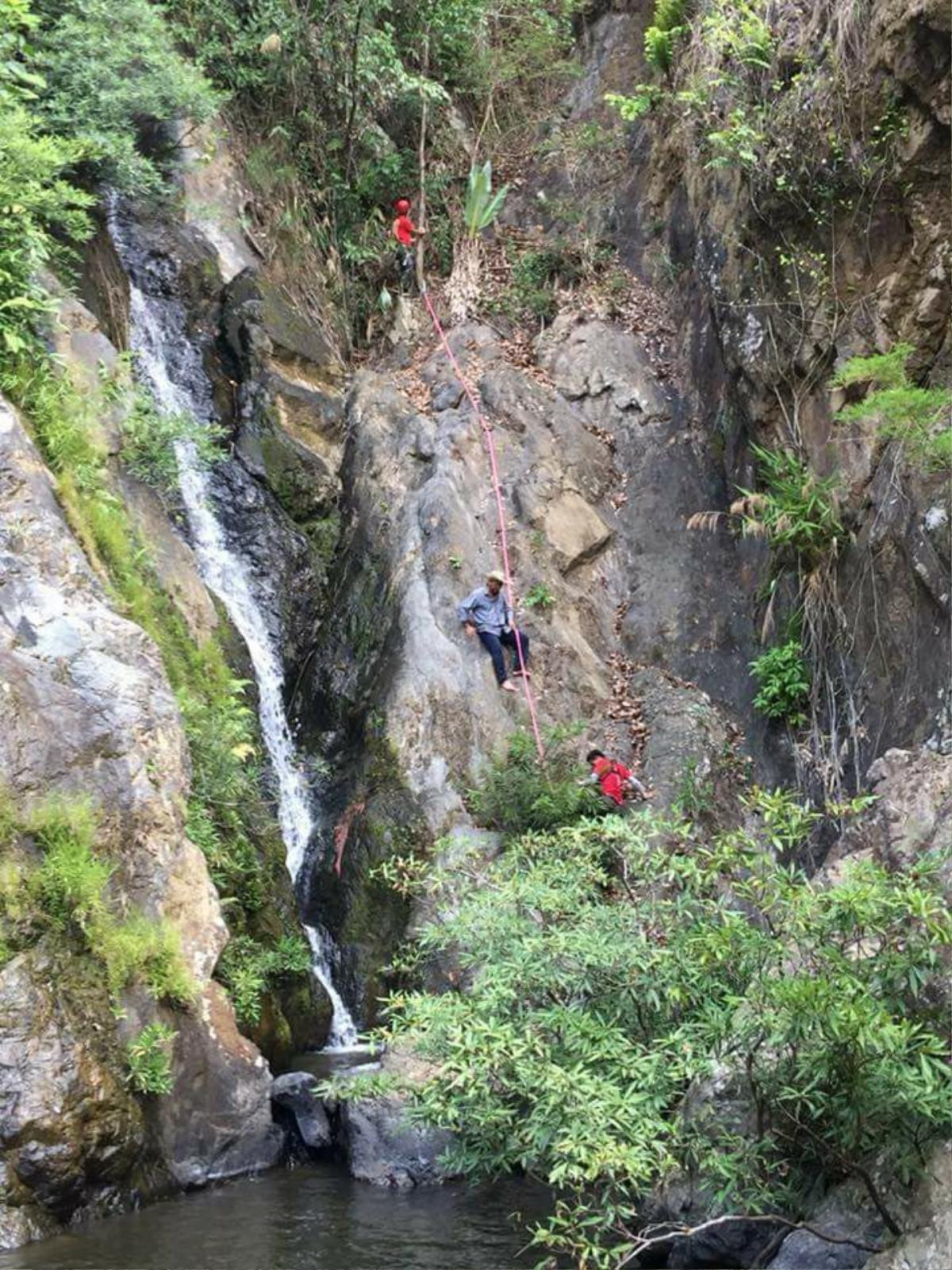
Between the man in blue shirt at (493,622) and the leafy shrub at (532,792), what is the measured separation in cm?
94

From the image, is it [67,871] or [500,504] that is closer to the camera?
[67,871]

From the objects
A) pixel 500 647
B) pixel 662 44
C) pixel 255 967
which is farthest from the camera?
pixel 662 44

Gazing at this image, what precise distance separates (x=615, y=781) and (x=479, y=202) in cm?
973

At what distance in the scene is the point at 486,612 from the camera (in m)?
12.4

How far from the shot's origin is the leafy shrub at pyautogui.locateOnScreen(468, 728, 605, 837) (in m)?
10.9

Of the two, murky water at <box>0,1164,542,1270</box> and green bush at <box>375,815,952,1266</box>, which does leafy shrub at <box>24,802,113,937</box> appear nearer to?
murky water at <box>0,1164,542,1270</box>

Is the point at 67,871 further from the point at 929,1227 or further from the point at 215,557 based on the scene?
the point at 215,557

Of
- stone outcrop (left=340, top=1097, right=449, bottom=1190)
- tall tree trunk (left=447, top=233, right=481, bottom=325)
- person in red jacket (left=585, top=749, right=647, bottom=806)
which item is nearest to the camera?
stone outcrop (left=340, top=1097, right=449, bottom=1190)

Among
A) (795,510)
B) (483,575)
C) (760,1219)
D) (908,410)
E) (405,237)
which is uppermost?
(405,237)

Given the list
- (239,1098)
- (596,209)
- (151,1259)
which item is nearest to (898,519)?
(239,1098)

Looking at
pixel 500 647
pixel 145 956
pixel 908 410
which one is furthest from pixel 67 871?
pixel 908 410

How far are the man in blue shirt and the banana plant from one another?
22.8ft

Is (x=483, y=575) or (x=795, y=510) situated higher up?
(x=795, y=510)

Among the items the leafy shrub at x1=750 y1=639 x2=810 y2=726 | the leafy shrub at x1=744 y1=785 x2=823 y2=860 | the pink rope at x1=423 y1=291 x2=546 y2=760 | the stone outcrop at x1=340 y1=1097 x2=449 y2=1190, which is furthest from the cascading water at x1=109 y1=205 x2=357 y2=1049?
the leafy shrub at x1=744 y1=785 x2=823 y2=860
